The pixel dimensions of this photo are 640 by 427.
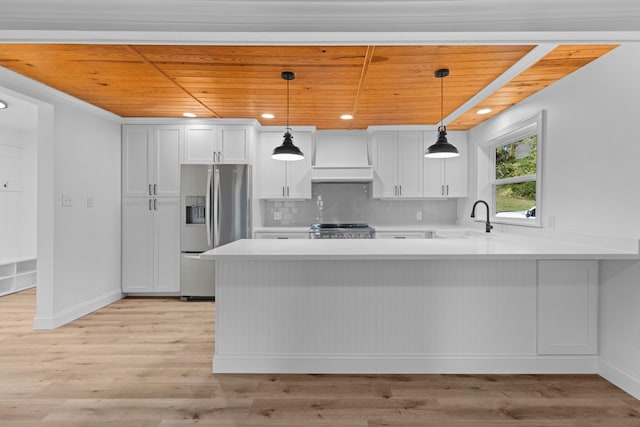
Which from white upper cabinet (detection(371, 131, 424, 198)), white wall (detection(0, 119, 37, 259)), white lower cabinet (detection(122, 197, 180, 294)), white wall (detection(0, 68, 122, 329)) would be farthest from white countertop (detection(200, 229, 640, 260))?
white wall (detection(0, 119, 37, 259))

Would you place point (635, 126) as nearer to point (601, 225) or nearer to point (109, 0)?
point (601, 225)

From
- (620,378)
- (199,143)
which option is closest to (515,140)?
(620,378)

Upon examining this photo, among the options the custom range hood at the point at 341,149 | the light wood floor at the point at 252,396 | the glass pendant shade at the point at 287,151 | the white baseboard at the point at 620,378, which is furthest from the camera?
the custom range hood at the point at 341,149

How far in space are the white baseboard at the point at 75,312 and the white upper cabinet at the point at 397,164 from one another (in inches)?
141

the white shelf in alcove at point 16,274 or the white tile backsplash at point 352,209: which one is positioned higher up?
the white tile backsplash at point 352,209

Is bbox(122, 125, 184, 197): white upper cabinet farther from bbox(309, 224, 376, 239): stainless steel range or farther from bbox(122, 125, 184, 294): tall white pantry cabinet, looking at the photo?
bbox(309, 224, 376, 239): stainless steel range

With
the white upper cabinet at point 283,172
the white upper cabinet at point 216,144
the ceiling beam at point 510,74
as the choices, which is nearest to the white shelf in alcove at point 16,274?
the white upper cabinet at point 216,144

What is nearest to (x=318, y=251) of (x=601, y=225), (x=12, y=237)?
(x=601, y=225)

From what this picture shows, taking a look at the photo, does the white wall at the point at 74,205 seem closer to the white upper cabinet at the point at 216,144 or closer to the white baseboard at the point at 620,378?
the white upper cabinet at the point at 216,144

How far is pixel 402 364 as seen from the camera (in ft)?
8.20

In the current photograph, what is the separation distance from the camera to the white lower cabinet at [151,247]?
14.9ft

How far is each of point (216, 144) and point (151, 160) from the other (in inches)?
33.3

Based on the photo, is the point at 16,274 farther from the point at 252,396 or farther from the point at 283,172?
the point at 252,396

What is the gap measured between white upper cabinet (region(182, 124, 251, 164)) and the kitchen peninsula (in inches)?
93.6
